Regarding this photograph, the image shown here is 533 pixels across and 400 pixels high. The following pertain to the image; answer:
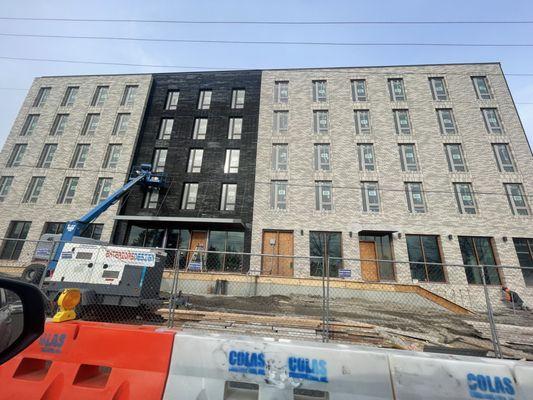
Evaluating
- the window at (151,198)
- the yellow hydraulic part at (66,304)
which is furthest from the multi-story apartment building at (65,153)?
the yellow hydraulic part at (66,304)

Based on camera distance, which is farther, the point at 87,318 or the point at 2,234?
the point at 2,234

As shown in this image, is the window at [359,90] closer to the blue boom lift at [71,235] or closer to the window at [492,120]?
the window at [492,120]

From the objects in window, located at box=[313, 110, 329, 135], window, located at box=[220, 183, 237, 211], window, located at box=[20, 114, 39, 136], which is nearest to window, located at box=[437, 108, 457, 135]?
window, located at box=[313, 110, 329, 135]

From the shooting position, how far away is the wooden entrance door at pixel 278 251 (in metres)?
17.0

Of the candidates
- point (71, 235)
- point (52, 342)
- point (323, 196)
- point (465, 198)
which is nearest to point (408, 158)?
point (465, 198)

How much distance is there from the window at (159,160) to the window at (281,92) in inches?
444

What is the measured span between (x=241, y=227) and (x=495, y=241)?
17267 mm

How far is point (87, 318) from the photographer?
8516 mm

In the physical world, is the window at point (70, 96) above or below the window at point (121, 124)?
above

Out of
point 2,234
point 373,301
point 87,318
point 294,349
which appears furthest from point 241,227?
point 2,234

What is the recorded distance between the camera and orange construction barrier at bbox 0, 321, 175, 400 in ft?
7.68

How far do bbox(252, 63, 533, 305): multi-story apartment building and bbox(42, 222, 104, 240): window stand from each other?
1217cm

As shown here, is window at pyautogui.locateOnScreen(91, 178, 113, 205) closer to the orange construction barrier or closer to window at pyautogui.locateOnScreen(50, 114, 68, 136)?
window at pyautogui.locateOnScreen(50, 114, 68, 136)

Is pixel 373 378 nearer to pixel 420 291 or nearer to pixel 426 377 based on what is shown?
pixel 426 377
